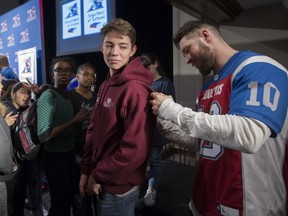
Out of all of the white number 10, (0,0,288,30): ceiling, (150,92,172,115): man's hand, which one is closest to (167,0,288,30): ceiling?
(0,0,288,30): ceiling

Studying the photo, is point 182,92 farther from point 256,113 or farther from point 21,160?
point 256,113

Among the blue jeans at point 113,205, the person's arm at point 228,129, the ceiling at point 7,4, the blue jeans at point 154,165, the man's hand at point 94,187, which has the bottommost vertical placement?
the blue jeans at point 154,165

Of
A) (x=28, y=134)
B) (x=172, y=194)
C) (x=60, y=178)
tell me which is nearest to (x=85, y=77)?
(x=28, y=134)

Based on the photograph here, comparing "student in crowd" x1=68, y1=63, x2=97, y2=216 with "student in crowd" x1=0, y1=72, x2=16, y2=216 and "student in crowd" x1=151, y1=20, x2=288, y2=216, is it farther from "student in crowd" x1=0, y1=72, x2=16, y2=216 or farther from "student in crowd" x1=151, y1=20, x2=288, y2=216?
"student in crowd" x1=151, y1=20, x2=288, y2=216

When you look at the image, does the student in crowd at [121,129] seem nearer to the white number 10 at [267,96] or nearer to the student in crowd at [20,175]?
the white number 10 at [267,96]

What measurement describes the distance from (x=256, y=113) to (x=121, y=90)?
0.57 metres

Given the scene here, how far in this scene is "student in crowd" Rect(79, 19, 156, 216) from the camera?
1.05 meters

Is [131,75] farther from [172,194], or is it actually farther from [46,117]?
[172,194]

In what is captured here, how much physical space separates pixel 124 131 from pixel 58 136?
87 centimetres

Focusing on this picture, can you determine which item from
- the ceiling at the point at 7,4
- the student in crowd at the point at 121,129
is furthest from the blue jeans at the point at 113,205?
the ceiling at the point at 7,4

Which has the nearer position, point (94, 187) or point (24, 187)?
point (94, 187)

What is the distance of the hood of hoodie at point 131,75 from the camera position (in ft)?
3.65

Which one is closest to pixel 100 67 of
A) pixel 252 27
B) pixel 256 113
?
pixel 252 27

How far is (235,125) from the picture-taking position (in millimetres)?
784
